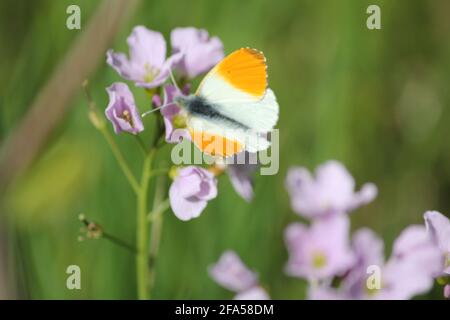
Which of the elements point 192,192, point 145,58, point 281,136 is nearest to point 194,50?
point 145,58

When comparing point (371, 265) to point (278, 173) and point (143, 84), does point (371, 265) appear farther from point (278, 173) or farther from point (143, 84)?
point (278, 173)

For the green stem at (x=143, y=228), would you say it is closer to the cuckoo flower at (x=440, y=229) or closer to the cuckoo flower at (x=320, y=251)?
the cuckoo flower at (x=320, y=251)

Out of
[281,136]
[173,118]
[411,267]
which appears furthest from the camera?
[281,136]

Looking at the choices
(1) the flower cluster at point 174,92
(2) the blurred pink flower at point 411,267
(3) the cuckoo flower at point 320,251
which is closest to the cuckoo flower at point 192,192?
(1) the flower cluster at point 174,92

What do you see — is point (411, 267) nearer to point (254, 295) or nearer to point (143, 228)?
point (254, 295)
